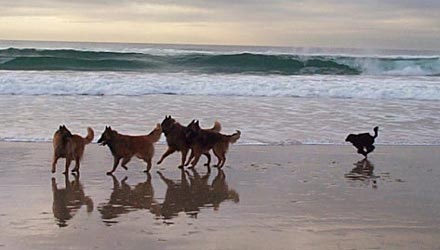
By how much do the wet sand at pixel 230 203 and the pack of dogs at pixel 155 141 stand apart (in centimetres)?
15

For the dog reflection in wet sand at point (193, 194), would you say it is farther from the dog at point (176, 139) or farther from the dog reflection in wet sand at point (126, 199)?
the dog at point (176, 139)

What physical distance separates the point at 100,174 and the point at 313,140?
3.62 metres

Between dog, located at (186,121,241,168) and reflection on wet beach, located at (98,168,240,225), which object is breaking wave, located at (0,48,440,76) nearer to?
dog, located at (186,121,241,168)

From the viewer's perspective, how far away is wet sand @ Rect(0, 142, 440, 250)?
4762 millimetres

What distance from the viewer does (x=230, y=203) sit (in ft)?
19.6

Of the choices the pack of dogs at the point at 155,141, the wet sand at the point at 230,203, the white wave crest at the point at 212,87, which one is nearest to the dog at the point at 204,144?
the pack of dogs at the point at 155,141

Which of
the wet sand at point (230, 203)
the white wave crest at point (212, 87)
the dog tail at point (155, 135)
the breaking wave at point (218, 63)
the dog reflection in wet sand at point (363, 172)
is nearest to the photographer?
the wet sand at point (230, 203)

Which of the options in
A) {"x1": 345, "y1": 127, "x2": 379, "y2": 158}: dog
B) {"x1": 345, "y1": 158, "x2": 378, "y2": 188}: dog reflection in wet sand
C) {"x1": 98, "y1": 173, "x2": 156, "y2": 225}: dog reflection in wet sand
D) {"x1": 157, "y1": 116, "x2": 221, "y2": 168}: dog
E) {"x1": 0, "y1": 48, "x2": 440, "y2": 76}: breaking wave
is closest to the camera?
{"x1": 98, "y1": 173, "x2": 156, "y2": 225}: dog reflection in wet sand

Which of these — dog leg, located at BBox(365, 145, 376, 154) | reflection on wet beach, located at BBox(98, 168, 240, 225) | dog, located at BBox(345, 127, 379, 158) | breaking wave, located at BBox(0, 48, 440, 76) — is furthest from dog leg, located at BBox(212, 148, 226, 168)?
breaking wave, located at BBox(0, 48, 440, 76)

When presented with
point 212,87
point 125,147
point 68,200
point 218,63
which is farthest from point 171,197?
point 218,63

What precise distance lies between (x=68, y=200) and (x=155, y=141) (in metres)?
1.90

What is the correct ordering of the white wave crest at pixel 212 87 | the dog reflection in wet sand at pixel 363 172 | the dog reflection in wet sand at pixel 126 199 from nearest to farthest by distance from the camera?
the dog reflection in wet sand at pixel 126 199 < the dog reflection in wet sand at pixel 363 172 < the white wave crest at pixel 212 87

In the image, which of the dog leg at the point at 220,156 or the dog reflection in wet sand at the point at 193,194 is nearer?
the dog reflection in wet sand at the point at 193,194

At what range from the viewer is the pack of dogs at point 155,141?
24.2 feet
